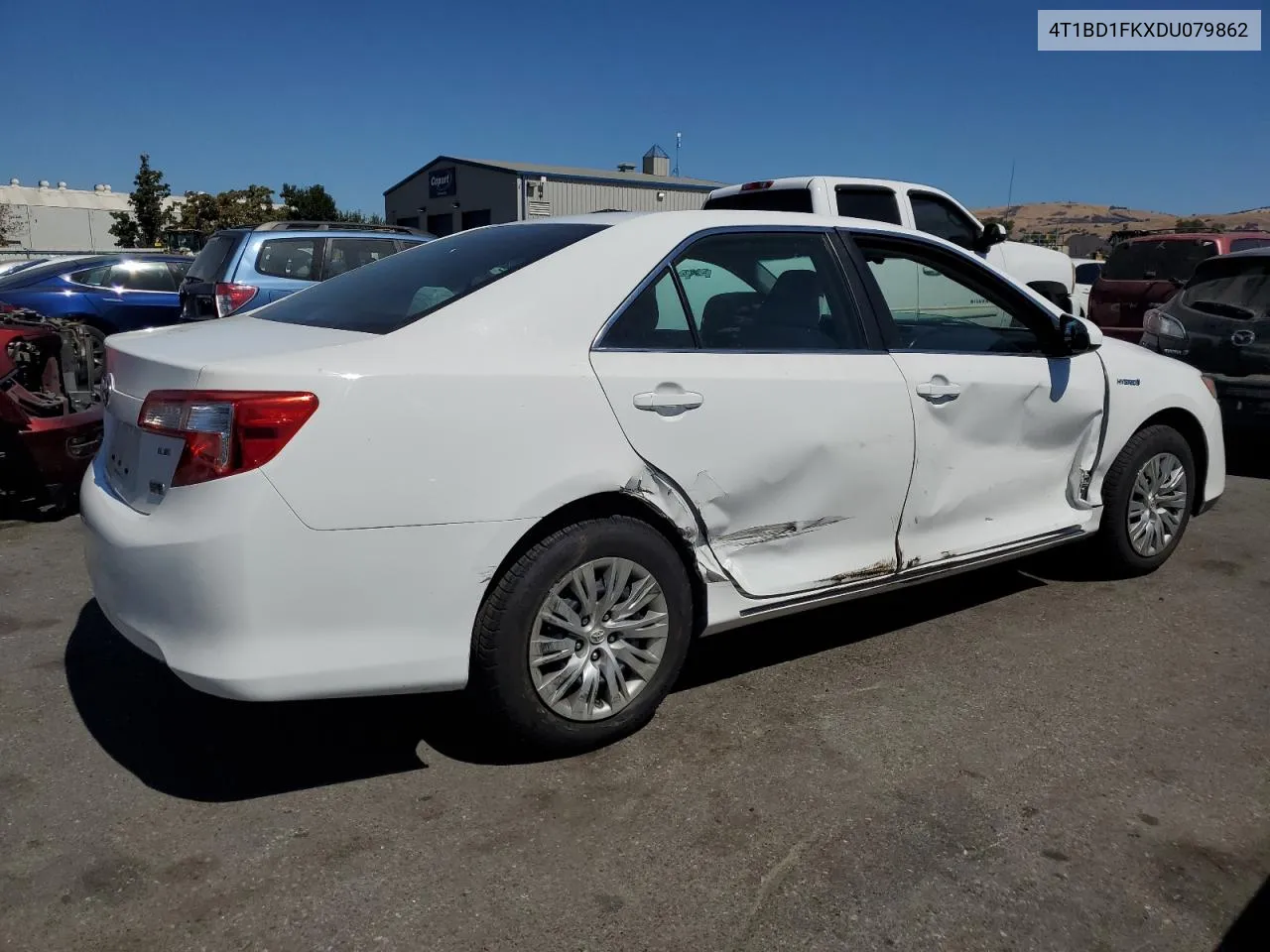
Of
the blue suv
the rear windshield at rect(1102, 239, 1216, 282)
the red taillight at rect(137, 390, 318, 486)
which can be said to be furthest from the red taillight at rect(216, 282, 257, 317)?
the rear windshield at rect(1102, 239, 1216, 282)

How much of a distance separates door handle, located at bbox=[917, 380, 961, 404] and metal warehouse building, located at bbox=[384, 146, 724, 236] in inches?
1043

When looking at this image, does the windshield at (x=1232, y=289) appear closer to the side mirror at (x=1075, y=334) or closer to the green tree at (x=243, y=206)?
the side mirror at (x=1075, y=334)

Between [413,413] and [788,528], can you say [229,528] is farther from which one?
[788,528]

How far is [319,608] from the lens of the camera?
8.46 feet

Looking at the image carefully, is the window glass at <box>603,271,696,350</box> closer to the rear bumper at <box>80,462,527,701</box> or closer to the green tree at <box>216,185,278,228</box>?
the rear bumper at <box>80,462,527,701</box>

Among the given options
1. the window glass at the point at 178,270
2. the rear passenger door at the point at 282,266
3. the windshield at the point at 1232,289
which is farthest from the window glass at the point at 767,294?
the window glass at the point at 178,270

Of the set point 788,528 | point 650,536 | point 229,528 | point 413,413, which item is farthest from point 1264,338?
point 229,528

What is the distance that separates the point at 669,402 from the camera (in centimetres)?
306

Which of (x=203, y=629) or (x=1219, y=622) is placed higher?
(x=203, y=629)

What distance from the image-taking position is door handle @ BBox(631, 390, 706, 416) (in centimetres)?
302

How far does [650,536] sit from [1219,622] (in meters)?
2.82

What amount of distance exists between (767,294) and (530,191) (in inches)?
1155

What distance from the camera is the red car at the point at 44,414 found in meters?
5.36

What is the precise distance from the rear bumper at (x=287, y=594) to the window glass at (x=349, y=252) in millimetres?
6943
